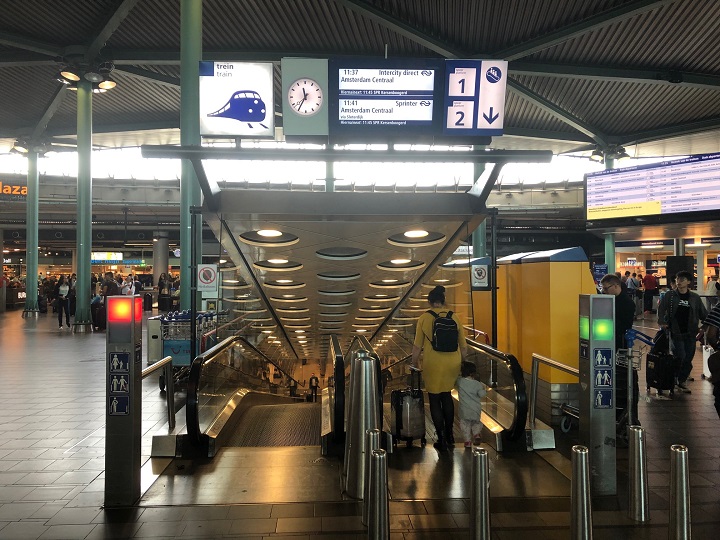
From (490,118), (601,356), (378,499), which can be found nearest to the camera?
(378,499)

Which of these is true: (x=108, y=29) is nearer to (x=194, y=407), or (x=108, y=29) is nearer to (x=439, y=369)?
(x=194, y=407)

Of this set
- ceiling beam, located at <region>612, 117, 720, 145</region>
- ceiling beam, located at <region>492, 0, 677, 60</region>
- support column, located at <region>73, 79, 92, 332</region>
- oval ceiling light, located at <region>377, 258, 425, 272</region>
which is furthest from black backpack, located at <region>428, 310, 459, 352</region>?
ceiling beam, located at <region>612, 117, 720, 145</region>

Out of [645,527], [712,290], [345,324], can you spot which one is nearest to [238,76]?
[645,527]

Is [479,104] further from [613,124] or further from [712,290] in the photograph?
[613,124]

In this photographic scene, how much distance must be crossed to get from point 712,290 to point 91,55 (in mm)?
19295

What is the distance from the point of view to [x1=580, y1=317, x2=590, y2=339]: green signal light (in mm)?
4832

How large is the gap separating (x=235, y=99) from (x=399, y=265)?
3601mm

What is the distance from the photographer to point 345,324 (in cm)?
1341

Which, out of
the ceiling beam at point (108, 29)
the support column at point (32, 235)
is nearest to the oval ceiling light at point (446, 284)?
the ceiling beam at point (108, 29)

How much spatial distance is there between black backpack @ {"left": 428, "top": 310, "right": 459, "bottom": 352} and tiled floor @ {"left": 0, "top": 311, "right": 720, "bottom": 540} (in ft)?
3.60

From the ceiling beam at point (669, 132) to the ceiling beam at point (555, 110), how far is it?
1.08 m

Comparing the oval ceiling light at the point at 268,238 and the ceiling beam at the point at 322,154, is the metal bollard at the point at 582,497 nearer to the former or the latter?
the ceiling beam at the point at 322,154

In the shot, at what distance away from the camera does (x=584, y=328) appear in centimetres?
491

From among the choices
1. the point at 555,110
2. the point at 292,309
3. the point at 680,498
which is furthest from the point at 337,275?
the point at 555,110
